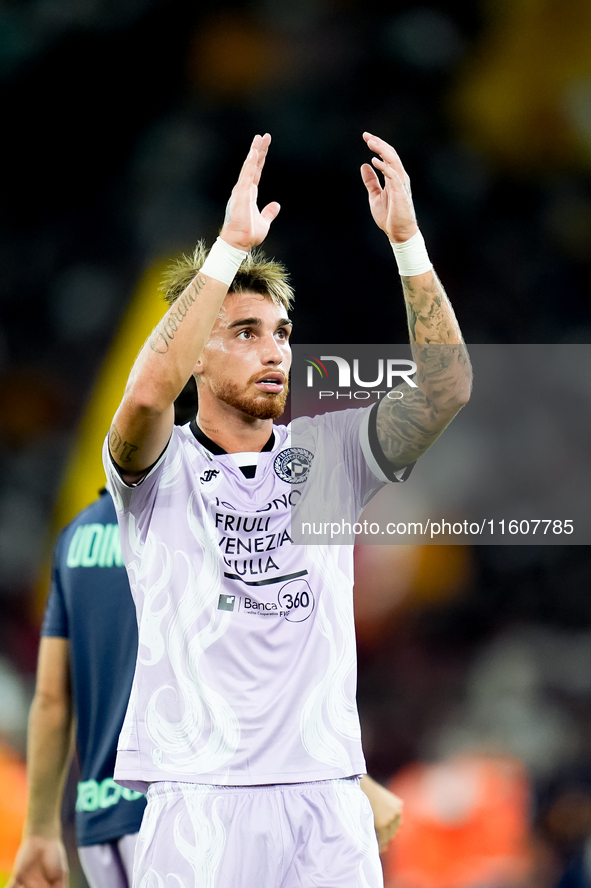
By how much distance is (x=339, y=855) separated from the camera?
1529mm

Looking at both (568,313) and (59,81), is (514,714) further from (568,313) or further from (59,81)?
(59,81)

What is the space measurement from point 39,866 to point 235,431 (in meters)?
1.44

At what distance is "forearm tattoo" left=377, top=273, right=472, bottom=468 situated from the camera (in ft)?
5.47

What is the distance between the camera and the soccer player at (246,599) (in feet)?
5.05

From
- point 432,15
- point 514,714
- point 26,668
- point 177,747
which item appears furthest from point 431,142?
point 177,747

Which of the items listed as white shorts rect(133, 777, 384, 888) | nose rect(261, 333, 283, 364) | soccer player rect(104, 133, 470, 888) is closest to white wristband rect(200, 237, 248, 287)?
soccer player rect(104, 133, 470, 888)

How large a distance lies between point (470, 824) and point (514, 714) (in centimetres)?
52

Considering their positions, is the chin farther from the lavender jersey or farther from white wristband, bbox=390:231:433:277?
white wristband, bbox=390:231:433:277

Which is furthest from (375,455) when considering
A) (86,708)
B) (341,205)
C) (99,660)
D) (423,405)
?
(341,205)

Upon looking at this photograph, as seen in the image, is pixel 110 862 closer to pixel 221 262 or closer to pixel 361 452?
pixel 361 452

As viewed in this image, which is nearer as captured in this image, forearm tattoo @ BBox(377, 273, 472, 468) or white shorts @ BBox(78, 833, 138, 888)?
forearm tattoo @ BBox(377, 273, 472, 468)

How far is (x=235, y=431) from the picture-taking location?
1.87 metres

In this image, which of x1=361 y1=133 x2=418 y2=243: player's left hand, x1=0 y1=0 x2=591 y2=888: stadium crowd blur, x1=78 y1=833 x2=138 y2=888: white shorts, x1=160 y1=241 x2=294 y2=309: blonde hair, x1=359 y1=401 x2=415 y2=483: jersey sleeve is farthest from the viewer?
x1=0 y1=0 x2=591 y2=888: stadium crowd blur

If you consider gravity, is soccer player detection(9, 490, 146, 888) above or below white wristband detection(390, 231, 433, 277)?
below
